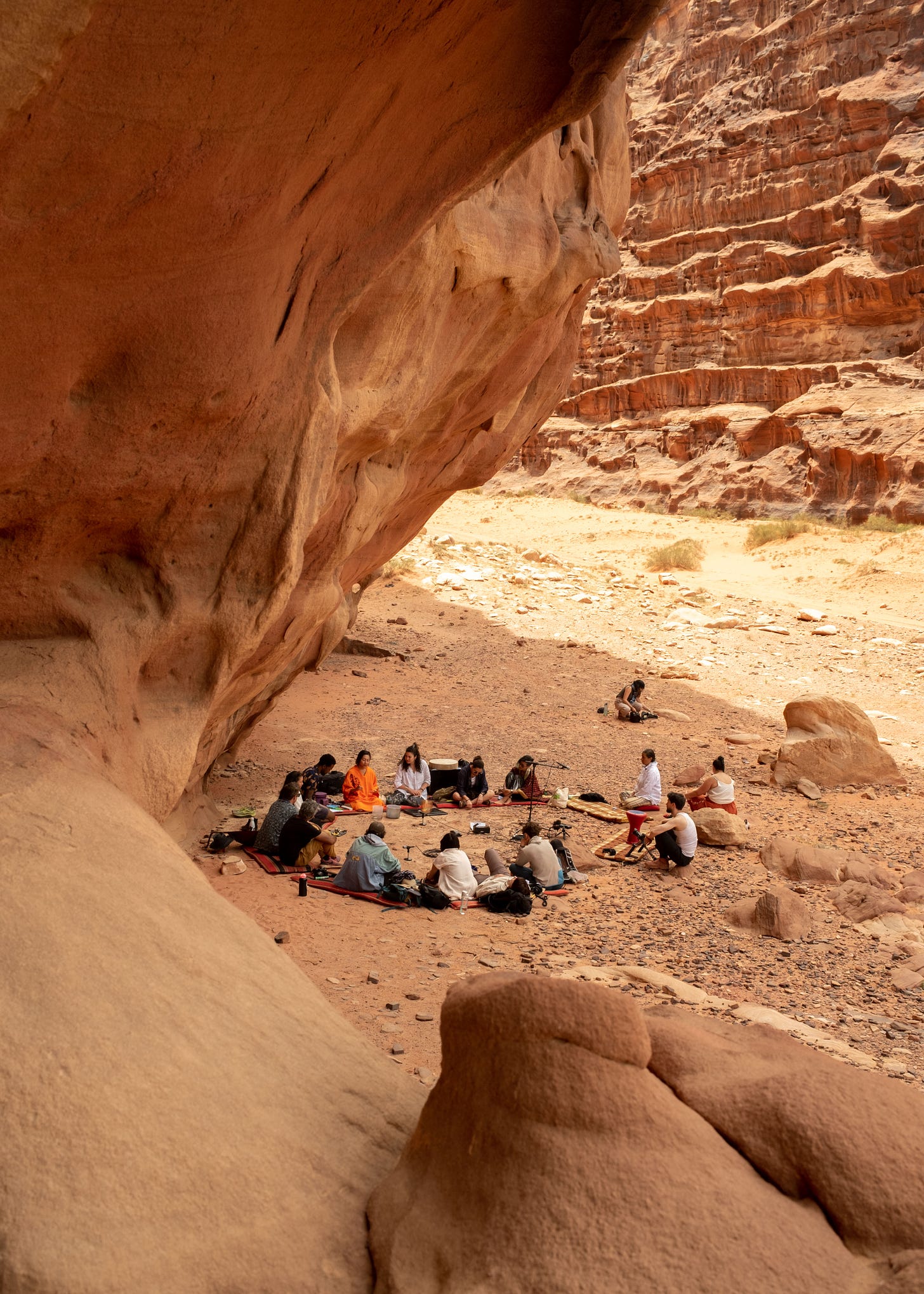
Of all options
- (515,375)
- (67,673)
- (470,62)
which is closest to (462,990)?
(67,673)

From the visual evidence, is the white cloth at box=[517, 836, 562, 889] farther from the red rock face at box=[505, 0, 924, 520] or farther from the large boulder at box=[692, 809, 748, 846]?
the red rock face at box=[505, 0, 924, 520]

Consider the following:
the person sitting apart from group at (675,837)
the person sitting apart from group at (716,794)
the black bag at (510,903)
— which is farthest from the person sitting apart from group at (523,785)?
the black bag at (510,903)

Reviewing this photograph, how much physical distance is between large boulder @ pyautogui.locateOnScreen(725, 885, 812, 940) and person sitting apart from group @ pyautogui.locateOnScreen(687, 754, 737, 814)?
2.83 meters

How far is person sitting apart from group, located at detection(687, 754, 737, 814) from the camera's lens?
11.5 meters

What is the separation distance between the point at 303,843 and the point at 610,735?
7.44 m

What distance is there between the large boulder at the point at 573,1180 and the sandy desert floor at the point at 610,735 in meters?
1.64

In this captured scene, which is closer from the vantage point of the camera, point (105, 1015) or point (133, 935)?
point (105, 1015)

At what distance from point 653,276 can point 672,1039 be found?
4450 cm

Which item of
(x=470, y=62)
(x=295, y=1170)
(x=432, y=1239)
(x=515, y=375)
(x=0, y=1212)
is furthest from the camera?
(x=515, y=375)

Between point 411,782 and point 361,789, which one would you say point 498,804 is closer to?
point 411,782

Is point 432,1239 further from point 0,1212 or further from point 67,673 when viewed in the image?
point 67,673

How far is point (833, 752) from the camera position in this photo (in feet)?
43.7

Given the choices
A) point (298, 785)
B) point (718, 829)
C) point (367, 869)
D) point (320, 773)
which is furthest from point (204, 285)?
point (718, 829)

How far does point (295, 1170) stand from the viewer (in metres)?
3.26
